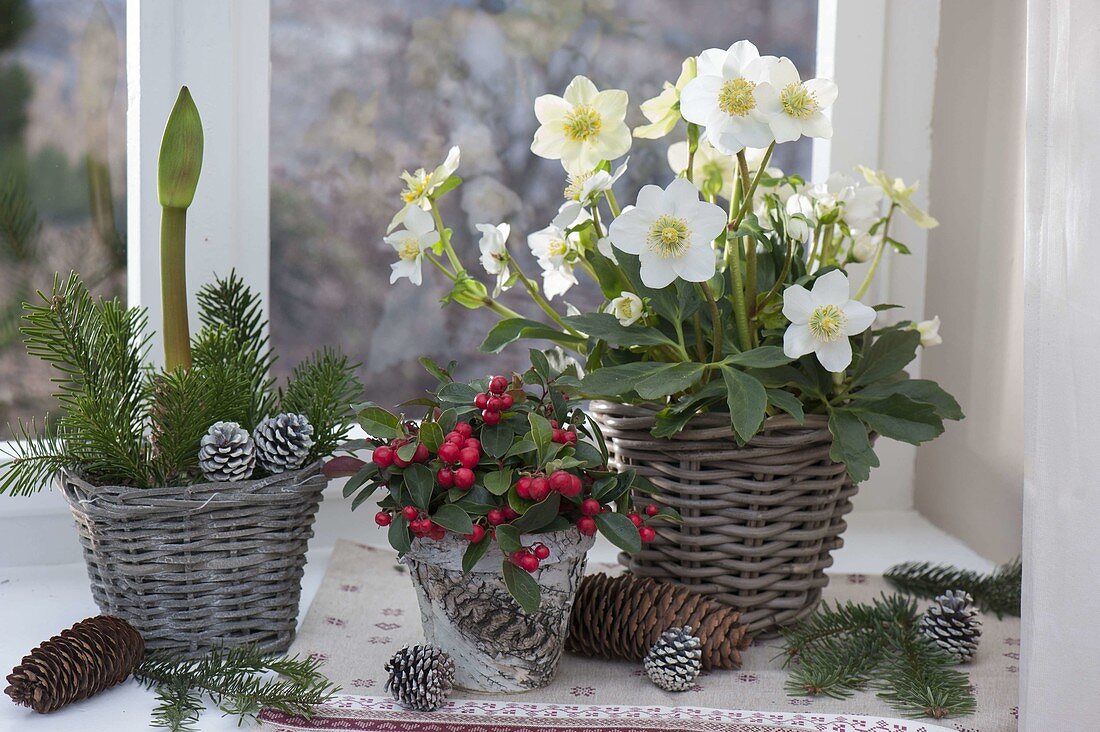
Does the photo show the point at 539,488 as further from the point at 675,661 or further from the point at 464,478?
the point at 675,661

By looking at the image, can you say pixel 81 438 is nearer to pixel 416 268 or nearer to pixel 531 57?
pixel 416 268

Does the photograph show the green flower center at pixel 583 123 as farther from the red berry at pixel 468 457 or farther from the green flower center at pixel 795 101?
the red berry at pixel 468 457

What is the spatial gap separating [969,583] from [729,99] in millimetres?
580

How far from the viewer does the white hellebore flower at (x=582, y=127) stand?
2.80 ft

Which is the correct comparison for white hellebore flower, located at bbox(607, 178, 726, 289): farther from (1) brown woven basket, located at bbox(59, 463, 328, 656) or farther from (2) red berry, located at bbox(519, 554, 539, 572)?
(1) brown woven basket, located at bbox(59, 463, 328, 656)

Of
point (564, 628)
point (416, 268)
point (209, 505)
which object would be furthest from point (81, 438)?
point (564, 628)

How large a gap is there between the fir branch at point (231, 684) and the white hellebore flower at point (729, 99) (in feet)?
1.72

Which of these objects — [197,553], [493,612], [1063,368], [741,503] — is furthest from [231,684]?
[1063,368]

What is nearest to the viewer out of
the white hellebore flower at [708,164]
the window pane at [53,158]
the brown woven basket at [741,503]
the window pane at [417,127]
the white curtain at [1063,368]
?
the white curtain at [1063,368]

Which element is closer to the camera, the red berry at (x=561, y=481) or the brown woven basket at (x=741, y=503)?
the red berry at (x=561, y=481)

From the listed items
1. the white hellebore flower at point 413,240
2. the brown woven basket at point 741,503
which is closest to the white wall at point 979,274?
the brown woven basket at point 741,503

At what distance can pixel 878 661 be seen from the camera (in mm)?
874

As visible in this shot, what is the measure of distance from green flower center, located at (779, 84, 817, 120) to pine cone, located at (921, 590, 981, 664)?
0.44 m

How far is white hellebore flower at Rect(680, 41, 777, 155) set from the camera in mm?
791
